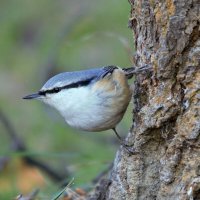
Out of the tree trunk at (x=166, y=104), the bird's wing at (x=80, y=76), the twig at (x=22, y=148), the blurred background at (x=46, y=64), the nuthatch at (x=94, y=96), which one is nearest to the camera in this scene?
the tree trunk at (x=166, y=104)

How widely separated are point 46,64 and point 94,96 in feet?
11.8

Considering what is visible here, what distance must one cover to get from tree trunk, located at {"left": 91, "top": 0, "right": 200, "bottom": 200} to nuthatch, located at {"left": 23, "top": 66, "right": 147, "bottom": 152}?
26 centimetres

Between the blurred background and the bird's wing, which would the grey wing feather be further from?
the blurred background

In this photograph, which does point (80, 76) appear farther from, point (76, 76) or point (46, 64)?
point (46, 64)

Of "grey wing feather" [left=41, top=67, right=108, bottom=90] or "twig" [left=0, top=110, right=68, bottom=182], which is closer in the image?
"grey wing feather" [left=41, top=67, right=108, bottom=90]

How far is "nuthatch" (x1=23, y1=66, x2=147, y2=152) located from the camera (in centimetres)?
376

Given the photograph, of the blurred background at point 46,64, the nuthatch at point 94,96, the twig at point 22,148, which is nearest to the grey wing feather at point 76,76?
the nuthatch at point 94,96

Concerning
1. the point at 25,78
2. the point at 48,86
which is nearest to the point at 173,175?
the point at 48,86

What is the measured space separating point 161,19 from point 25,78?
5321mm

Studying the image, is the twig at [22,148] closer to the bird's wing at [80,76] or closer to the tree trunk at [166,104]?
the bird's wing at [80,76]

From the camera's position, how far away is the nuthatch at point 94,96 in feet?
12.3

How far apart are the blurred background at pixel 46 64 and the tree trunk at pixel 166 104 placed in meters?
1.57

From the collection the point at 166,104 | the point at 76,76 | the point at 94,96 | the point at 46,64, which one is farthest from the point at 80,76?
the point at 46,64

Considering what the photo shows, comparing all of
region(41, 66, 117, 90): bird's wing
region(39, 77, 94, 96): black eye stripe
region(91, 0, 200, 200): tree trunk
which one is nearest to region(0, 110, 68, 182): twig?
region(39, 77, 94, 96): black eye stripe
